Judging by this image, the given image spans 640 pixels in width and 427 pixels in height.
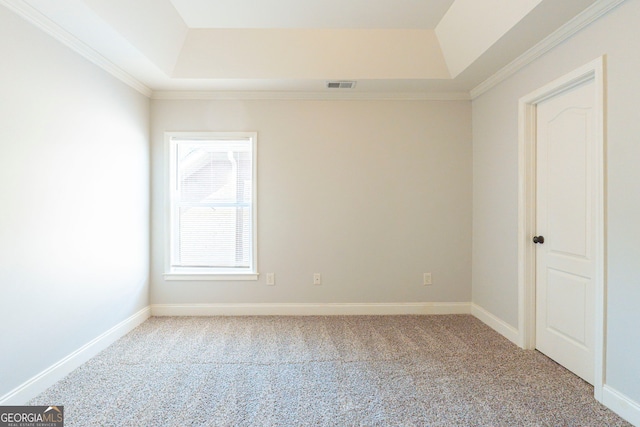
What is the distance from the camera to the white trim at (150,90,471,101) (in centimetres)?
345

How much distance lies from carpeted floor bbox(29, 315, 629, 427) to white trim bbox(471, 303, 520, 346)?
7 centimetres

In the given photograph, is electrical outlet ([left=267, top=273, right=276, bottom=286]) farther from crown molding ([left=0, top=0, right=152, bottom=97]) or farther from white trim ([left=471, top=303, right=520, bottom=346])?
crown molding ([left=0, top=0, right=152, bottom=97])

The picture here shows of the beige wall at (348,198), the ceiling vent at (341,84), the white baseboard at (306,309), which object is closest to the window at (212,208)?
the beige wall at (348,198)

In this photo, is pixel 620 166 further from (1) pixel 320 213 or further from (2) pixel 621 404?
(1) pixel 320 213

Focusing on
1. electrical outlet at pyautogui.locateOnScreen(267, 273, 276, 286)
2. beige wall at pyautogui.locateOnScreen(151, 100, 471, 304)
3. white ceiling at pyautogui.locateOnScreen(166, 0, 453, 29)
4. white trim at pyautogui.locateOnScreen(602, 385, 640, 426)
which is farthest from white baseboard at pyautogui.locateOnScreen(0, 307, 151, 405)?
white trim at pyautogui.locateOnScreen(602, 385, 640, 426)

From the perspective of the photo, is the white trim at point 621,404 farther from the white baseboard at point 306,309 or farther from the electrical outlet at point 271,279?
the electrical outlet at point 271,279

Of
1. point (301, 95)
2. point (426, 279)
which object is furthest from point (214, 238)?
point (426, 279)

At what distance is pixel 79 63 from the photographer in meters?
2.44

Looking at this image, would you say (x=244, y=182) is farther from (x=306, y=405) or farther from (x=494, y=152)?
(x=494, y=152)

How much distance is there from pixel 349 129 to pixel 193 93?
175cm

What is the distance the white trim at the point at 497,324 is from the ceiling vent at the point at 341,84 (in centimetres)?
271

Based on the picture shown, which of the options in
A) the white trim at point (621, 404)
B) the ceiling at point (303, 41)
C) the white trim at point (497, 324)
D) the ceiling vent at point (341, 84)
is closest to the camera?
the white trim at point (621, 404)

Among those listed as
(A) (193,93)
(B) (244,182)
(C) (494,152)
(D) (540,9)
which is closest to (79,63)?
(A) (193,93)

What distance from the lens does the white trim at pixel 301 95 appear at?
345 cm
